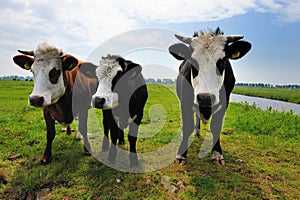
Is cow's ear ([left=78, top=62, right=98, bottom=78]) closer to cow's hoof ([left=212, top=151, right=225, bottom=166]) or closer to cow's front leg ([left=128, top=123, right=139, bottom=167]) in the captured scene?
cow's front leg ([left=128, top=123, right=139, bottom=167])

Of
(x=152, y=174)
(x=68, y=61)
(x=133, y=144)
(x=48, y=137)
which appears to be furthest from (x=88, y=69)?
(x=152, y=174)

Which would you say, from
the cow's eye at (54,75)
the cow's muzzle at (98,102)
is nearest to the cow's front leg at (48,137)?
the cow's eye at (54,75)

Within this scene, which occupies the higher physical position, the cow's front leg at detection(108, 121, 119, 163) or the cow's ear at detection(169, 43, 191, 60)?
the cow's ear at detection(169, 43, 191, 60)

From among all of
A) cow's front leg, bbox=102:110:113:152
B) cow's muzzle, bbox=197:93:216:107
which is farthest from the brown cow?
cow's muzzle, bbox=197:93:216:107

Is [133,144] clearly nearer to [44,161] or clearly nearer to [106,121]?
[106,121]

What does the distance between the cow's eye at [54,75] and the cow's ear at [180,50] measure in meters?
2.16

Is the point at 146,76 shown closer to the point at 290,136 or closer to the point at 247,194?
the point at 247,194

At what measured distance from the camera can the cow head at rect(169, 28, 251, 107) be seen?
11.1 ft

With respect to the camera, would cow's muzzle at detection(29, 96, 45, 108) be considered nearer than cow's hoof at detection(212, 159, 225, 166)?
Yes

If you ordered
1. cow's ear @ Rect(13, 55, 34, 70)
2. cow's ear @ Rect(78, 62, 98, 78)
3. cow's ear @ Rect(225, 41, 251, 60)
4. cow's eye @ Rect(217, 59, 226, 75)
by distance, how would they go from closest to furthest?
1. cow's eye @ Rect(217, 59, 226, 75)
2. cow's ear @ Rect(225, 41, 251, 60)
3. cow's ear @ Rect(13, 55, 34, 70)
4. cow's ear @ Rect(78, 62, 98, 78)

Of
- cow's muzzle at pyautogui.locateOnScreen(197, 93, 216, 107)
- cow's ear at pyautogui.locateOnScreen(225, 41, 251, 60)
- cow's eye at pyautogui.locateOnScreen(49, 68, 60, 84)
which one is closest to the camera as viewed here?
cow's muzzle at pyautogui.locateOnScreen(197, 93, 216, 107)

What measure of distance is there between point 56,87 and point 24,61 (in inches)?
35.9

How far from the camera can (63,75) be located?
14.3 ft

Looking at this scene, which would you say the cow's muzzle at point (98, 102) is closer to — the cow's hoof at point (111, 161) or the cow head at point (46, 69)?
the cow head at point (46, 69)
